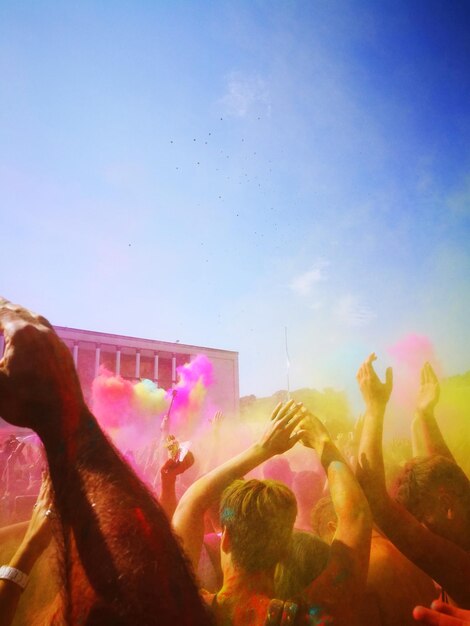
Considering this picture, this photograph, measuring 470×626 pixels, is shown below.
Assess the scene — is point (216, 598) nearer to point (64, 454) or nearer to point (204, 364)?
point (64, 454)

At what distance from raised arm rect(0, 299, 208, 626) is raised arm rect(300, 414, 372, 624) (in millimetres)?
1092

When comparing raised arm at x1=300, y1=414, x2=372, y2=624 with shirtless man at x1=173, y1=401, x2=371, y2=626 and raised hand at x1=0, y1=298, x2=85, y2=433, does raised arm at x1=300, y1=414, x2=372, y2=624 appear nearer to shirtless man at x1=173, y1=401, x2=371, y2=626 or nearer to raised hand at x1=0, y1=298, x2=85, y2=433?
shirtless man at x1=173, y1=401, x2=371, y2=626

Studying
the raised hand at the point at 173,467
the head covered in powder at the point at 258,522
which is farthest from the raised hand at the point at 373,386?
the raised hand at the point at 173,467

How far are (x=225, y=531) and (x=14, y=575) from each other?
1.01 meters

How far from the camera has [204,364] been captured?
1332 inches

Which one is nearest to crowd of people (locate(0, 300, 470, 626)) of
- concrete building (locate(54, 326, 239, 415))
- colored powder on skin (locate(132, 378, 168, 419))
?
colored powder on skin (locate(132, 378, 168, 419))

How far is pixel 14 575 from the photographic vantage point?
166 centimetres

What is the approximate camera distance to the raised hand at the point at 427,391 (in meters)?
3.83

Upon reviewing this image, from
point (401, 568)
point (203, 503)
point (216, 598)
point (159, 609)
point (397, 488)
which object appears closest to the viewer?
point (159, 609)

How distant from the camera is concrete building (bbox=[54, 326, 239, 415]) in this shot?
2844cm

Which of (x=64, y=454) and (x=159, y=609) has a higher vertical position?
(x=64, y=454)

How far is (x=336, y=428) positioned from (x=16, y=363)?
240 inches

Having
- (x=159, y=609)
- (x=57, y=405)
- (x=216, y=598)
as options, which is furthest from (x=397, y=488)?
(x=57, y=405)

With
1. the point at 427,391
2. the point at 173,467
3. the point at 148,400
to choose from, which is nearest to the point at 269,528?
the point at 173,467
